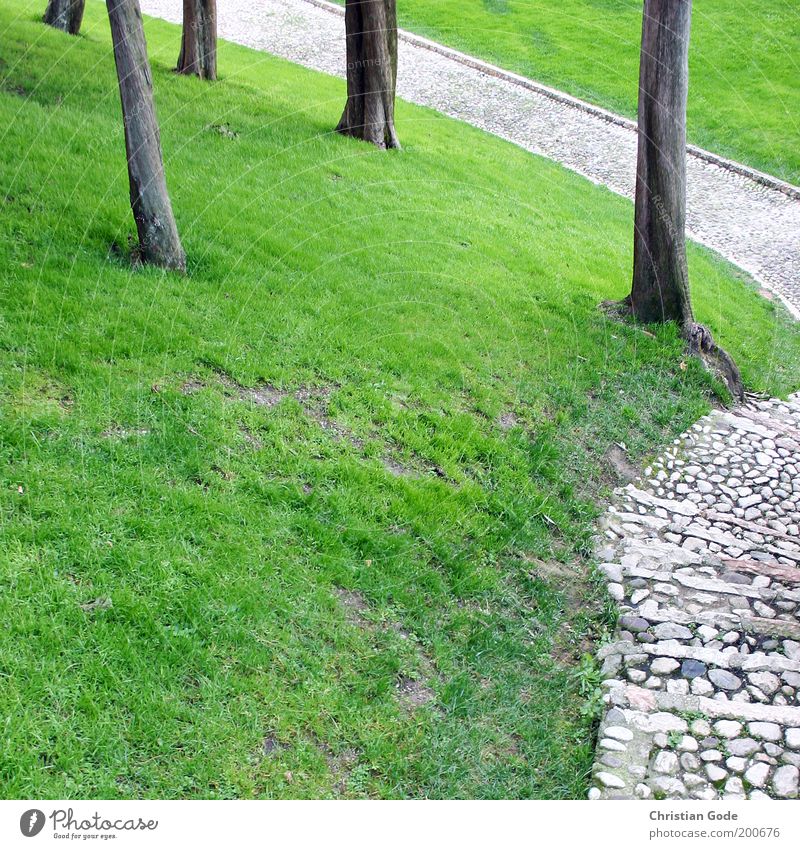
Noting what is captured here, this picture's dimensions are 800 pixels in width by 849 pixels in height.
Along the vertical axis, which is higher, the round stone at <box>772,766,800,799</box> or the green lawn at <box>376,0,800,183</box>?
the green lawn at <box>376,0,800,183</box>

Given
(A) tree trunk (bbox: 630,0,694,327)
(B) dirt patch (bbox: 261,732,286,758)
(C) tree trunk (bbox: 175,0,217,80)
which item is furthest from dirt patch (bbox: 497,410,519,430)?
(C) tree trunk (bbox: 175,0,217,80)

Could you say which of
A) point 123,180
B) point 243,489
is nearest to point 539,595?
point 243,489

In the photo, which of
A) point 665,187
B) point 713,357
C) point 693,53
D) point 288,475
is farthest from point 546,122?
point 288,475

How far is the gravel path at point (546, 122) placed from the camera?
17547 mm

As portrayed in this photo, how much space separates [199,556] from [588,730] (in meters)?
2.45

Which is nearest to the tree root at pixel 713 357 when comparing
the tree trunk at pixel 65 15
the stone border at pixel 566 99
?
the stone border at pixel 566 99

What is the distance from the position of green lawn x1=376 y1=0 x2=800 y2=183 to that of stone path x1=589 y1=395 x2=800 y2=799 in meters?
15.8

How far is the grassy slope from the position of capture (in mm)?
4004

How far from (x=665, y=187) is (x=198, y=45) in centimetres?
890

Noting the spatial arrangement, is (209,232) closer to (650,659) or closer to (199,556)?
(199,556)

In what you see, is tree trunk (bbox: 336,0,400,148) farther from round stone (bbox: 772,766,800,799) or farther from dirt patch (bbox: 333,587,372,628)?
round stone (bbox: 772,766,800,799)

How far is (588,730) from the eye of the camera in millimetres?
4672

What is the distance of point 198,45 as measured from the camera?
14133mm

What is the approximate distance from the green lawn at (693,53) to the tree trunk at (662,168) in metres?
13.3
